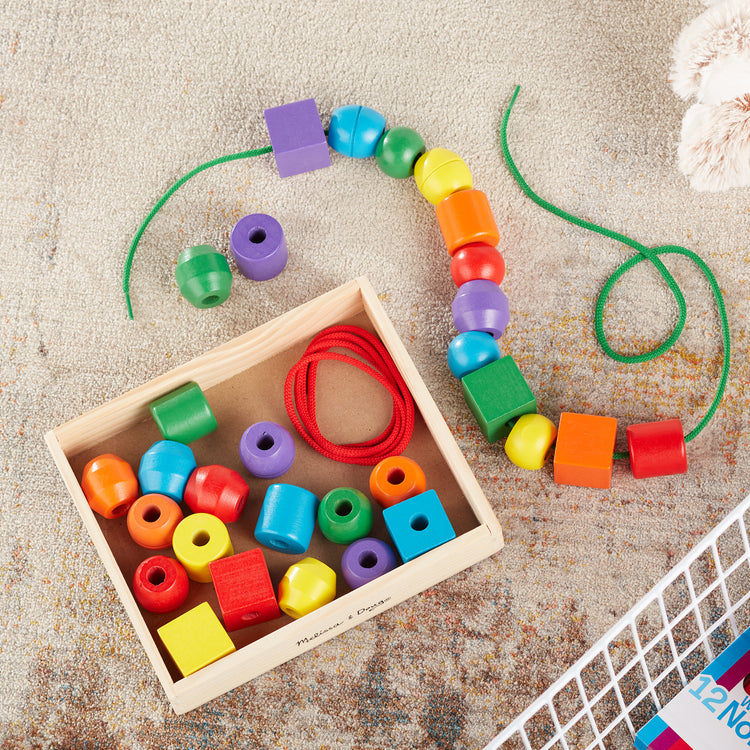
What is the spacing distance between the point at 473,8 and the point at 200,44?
0.46m

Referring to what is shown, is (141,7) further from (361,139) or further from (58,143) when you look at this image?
(361,139)

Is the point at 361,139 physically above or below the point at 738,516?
above

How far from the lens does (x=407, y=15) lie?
1.39 m

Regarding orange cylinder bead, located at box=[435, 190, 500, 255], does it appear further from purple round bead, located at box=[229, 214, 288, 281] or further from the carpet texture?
purple round bead, located at box=[229, 214, 288, 281]

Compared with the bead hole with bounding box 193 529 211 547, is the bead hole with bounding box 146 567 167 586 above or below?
below

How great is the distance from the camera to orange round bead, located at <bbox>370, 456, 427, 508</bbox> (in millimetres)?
1068

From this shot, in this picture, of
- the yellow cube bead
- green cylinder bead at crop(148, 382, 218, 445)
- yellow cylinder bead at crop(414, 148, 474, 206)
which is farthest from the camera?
yellow cylinder bead at crop(414, 148, 474, 206)

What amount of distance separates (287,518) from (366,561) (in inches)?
4.5

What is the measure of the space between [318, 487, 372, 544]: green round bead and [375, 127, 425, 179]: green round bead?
50 cm

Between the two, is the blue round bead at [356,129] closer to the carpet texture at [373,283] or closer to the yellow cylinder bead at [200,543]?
the carpet texture at [373,283]

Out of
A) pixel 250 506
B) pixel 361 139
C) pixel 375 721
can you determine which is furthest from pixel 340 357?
pixel 375 721

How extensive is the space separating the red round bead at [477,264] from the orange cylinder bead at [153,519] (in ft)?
1.66

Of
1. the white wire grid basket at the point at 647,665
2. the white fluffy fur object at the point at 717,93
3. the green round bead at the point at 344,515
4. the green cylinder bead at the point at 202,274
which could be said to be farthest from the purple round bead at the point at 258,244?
the white wire grid basket at the point at 647,665

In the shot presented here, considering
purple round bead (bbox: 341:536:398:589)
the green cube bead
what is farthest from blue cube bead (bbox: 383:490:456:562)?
the green cube bead
